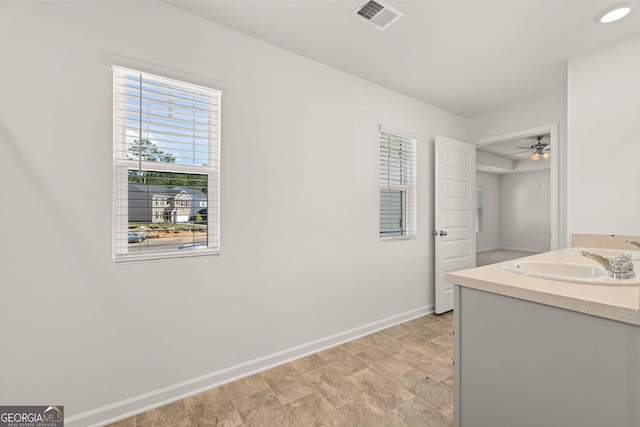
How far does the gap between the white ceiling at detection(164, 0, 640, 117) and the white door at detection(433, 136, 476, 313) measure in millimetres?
878

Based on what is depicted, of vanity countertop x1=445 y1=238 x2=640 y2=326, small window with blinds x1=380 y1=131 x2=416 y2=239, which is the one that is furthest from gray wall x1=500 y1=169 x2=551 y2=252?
vanity countertop x1=445 y1=238 x2=640 y2=326

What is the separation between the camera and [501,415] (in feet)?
3.66

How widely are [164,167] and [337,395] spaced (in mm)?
1910

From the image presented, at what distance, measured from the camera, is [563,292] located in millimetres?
980

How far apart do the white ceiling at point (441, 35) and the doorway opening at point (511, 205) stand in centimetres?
518

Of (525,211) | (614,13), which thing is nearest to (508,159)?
(525,211)

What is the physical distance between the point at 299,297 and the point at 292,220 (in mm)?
671

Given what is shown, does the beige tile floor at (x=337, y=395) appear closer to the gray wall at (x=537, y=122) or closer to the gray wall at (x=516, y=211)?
the gray wall at (x=537, y=122)

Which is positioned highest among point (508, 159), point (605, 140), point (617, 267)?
point (508, 159)

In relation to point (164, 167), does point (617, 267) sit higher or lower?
lower

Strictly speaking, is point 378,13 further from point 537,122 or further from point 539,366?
point 537,122

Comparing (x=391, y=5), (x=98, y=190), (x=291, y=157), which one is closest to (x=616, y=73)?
(x=391, y=5)

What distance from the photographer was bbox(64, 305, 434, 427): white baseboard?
1.61 meters

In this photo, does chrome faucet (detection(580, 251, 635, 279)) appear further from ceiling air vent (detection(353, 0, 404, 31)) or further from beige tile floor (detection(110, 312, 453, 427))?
ceiling air vent (detection(353, 0, 404, 31))
